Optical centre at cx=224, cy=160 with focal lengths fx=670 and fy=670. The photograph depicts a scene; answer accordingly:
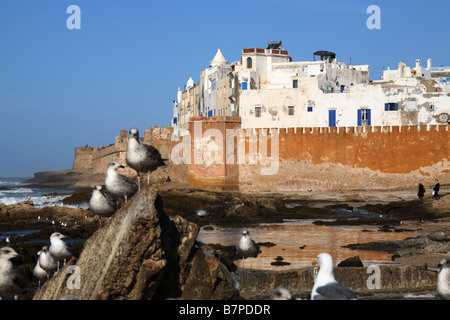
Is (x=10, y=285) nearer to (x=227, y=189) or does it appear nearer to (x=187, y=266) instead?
(x=187, y=266)

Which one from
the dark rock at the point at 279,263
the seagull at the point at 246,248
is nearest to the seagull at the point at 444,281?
the dark rock at the point at 279,263

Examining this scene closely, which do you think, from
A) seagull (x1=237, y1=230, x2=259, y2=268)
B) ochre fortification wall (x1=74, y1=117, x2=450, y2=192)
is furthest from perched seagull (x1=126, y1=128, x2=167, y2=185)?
ochre fortification wall (x1=74, y1=117, x2=450, y2=192)

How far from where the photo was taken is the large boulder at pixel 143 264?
357 inches

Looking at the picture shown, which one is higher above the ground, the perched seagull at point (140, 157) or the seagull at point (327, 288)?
the perched seagull at point (140, 157)

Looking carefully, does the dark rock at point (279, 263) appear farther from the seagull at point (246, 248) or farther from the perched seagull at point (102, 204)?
the perched seagull at point (102, 204)

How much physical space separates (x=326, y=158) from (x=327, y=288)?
3512 centimetres

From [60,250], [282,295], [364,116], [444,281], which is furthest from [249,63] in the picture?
[282,295]

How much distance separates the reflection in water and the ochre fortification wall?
635 inches

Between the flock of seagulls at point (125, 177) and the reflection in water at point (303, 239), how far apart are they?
15.1 ft

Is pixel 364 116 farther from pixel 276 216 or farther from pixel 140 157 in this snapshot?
pixel 140 157

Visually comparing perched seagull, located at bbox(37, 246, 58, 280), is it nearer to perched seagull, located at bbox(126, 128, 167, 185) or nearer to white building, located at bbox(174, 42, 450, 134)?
perched seagull, located at bbox(126, 128, 167, 185)

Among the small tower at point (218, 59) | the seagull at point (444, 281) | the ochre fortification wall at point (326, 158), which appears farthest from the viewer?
the small tower at point (218, 59)

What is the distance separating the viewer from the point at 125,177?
1065 centimetres

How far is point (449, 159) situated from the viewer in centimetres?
3959
